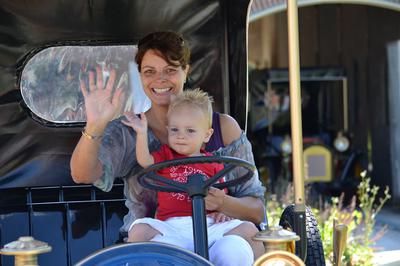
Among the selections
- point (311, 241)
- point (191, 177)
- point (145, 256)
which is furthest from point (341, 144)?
point (145, 256)

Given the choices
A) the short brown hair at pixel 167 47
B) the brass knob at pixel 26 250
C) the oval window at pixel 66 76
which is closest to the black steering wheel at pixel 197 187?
the brass knob at pixel 26 250

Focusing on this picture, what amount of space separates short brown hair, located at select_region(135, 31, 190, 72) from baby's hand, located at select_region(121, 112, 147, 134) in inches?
14.4

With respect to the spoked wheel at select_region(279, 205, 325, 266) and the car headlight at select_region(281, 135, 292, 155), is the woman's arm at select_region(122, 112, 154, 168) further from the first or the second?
the car headlight at select_region(281, 135, 292, 155)

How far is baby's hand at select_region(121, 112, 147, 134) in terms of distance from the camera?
3773mm

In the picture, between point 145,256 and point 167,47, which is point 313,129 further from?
point 145,256

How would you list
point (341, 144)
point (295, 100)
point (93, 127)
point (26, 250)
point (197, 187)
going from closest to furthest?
point (26, 250)
point (197, 187)
point (295, 100)
point (93, 127)
point (341, 144)

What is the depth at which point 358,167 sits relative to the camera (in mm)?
11984

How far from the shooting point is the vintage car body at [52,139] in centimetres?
443

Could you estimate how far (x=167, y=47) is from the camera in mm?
4137

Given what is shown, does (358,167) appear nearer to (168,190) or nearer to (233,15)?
(233,15)

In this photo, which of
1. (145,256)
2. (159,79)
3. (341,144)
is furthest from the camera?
(341,144)

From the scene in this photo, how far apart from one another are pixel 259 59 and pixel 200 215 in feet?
37.9

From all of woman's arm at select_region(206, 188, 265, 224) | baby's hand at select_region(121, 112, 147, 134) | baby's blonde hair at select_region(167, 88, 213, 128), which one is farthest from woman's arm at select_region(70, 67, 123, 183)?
woman's arm at select_region(206, 188, 265, 224)

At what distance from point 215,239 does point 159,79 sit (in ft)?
2.74
